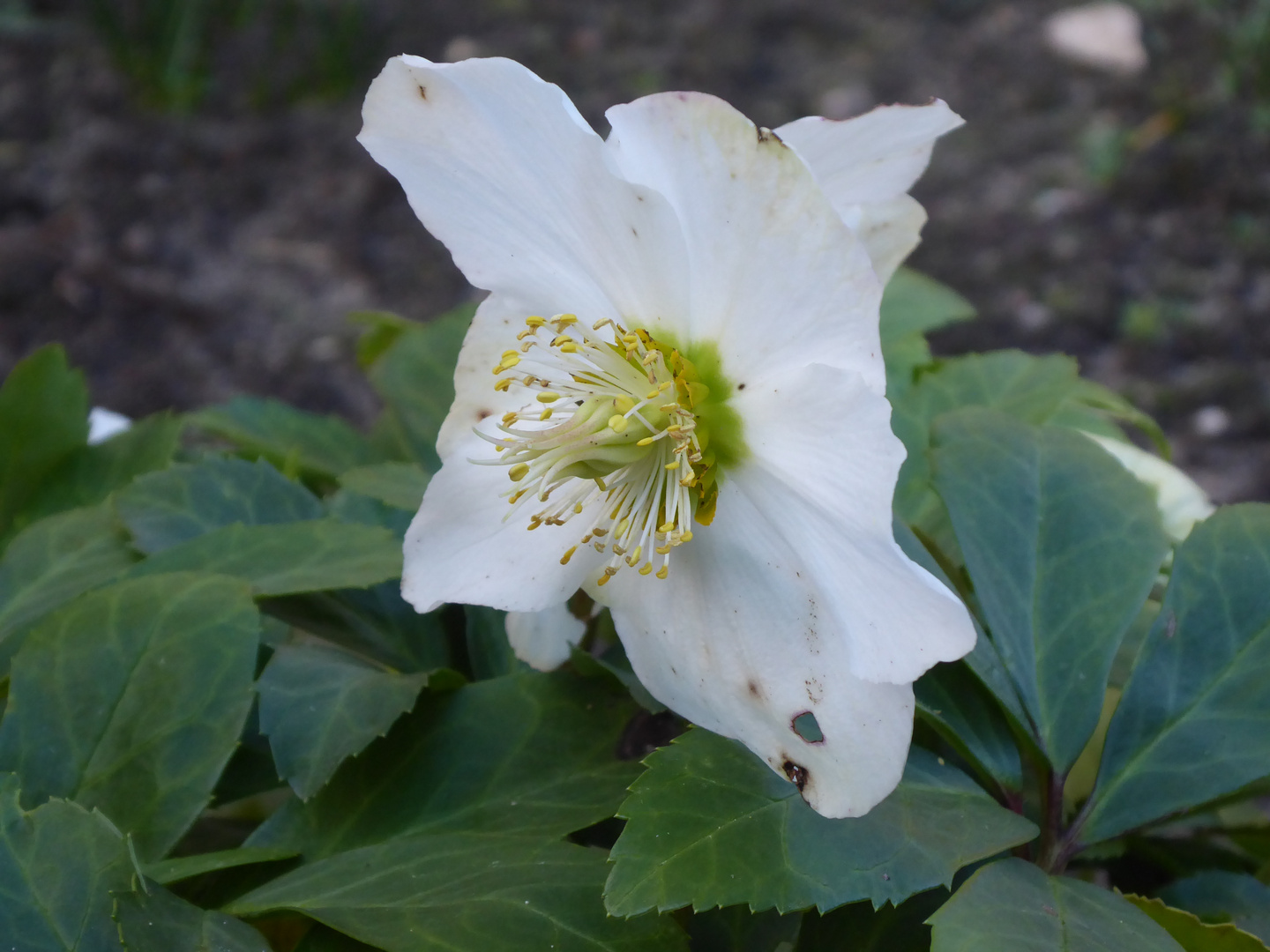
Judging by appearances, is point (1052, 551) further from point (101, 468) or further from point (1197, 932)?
point (101, 468)

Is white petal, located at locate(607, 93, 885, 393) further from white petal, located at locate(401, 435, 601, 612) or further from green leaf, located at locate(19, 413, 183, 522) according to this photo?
green leaf, located at locate(19, 413, 183, 522)

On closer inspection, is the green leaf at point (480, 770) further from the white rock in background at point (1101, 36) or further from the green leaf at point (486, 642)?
the white rock in background at point (1101, 36)

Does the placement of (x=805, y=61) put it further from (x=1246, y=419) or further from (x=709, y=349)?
(x=709, y=349)

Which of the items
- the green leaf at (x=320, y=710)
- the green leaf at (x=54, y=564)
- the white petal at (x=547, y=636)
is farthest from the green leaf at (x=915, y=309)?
the green leaf at (x=54, y=564)

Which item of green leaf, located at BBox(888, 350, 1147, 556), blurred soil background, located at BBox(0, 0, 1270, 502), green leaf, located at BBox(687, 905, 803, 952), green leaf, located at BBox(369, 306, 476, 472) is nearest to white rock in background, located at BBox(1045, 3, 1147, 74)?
blurred soil background, located at BBox(0, 0, 1270, 502)

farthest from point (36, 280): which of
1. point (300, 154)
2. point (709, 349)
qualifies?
point (709, 349)

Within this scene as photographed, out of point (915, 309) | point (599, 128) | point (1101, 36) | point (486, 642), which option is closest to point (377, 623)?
point (486, 642)
